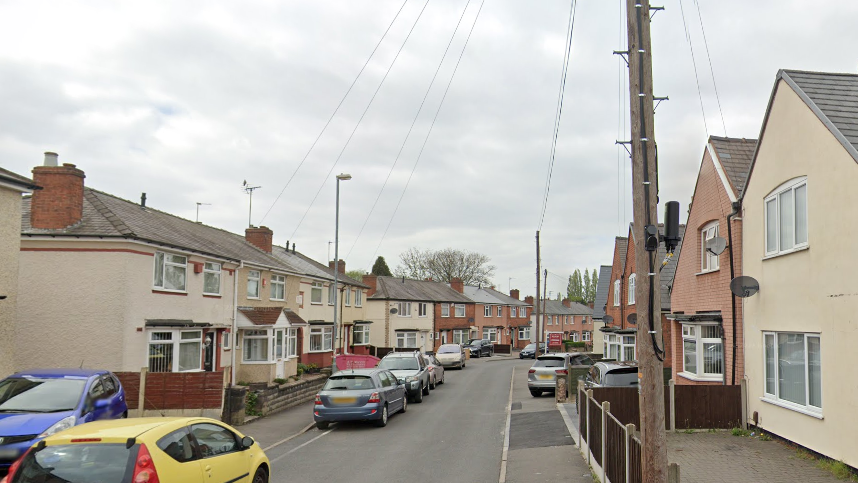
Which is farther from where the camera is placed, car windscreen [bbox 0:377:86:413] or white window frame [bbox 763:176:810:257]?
white window frame [bbox 763:176:810:257]

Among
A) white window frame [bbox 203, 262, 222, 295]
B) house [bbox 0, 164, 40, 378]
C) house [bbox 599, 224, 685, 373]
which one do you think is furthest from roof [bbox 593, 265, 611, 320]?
house [bbox 0, 164, 40, 378]

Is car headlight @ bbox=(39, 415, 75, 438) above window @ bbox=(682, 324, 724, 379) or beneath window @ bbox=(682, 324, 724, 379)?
beneath

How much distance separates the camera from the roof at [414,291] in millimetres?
53156

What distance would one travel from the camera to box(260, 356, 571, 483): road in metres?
11.5

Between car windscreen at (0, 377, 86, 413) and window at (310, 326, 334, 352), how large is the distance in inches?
886

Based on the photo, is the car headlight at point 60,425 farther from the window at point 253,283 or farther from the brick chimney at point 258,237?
the brick chimney at point 258,237

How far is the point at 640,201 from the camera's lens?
7.99m

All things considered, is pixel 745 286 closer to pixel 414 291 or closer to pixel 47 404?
pixel 47 404

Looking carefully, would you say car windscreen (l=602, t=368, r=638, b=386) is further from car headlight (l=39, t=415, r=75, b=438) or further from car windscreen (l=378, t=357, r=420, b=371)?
car headlight (l=39, t=415, r=75, b=438)

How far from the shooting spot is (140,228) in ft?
63.0

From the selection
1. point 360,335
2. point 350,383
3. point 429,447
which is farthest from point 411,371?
point 360,335

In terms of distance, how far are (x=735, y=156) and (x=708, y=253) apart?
8.46 ft

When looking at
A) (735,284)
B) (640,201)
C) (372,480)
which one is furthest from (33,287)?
(735,284)

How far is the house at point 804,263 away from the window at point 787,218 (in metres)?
0.02
